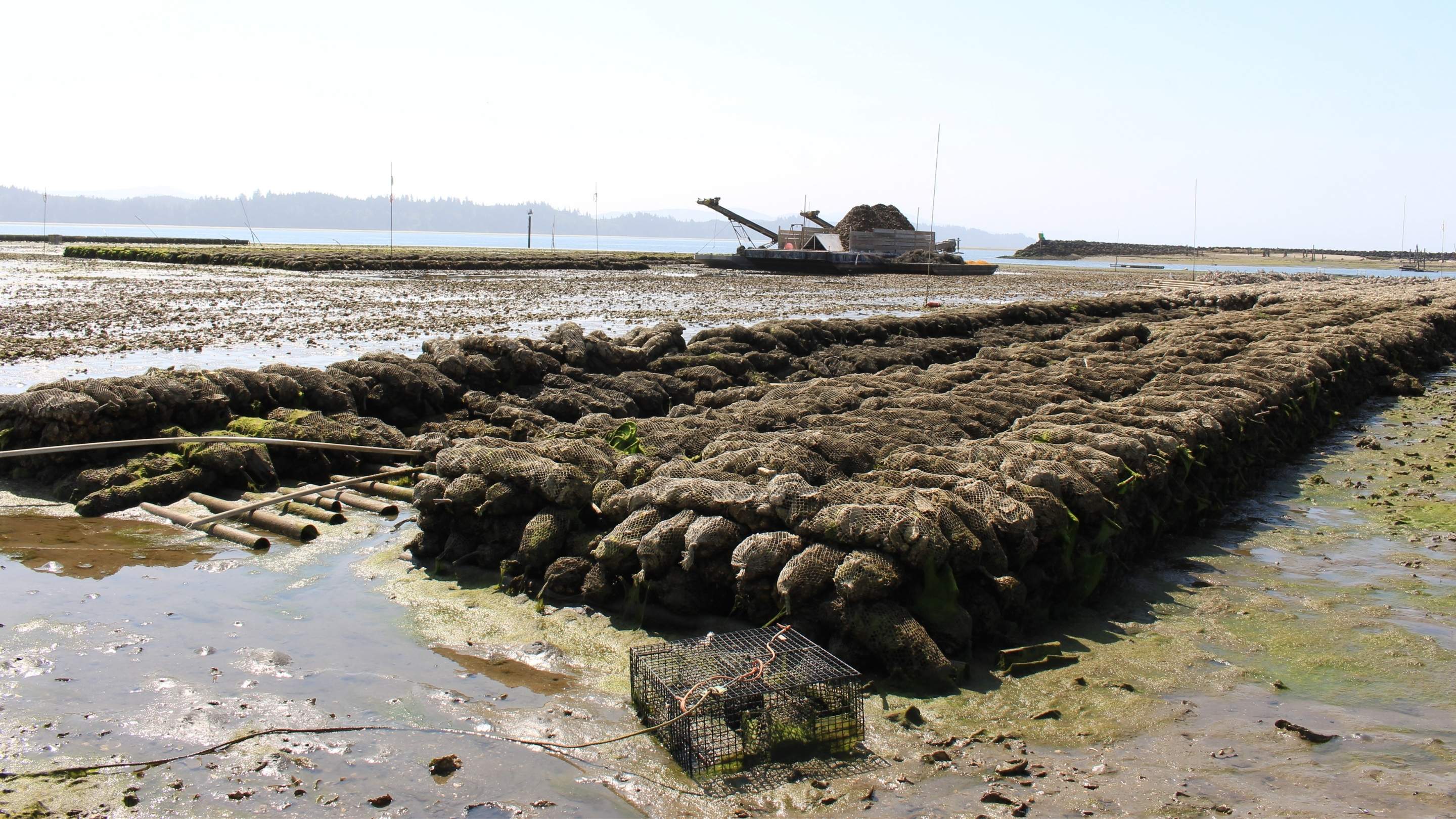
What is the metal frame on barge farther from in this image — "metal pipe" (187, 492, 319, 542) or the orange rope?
the orange rope

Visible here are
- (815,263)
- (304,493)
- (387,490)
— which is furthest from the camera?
(815,263)

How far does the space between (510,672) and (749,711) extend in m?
1.64

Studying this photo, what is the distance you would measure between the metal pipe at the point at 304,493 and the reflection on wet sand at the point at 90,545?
1.23 ft

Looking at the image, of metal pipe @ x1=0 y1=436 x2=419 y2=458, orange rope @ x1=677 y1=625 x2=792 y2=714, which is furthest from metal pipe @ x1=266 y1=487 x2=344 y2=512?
orange rope @ x1=677 y1=625 x2=792 y2=714

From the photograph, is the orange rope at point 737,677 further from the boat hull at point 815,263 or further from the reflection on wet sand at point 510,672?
the boat hull at point 815,263

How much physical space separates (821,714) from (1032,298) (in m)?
38.9

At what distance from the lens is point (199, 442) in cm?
1017

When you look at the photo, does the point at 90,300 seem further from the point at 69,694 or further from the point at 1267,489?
the point at 1267,489

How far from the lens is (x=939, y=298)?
4078cm

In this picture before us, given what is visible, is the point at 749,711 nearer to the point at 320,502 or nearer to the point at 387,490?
the point at 320,502

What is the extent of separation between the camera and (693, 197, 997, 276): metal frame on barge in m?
56.6

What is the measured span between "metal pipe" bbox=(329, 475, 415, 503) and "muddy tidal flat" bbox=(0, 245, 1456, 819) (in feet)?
1.72

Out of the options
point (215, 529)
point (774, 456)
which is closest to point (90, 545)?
point (215, 529)

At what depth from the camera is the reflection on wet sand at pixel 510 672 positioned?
598 centimetres
